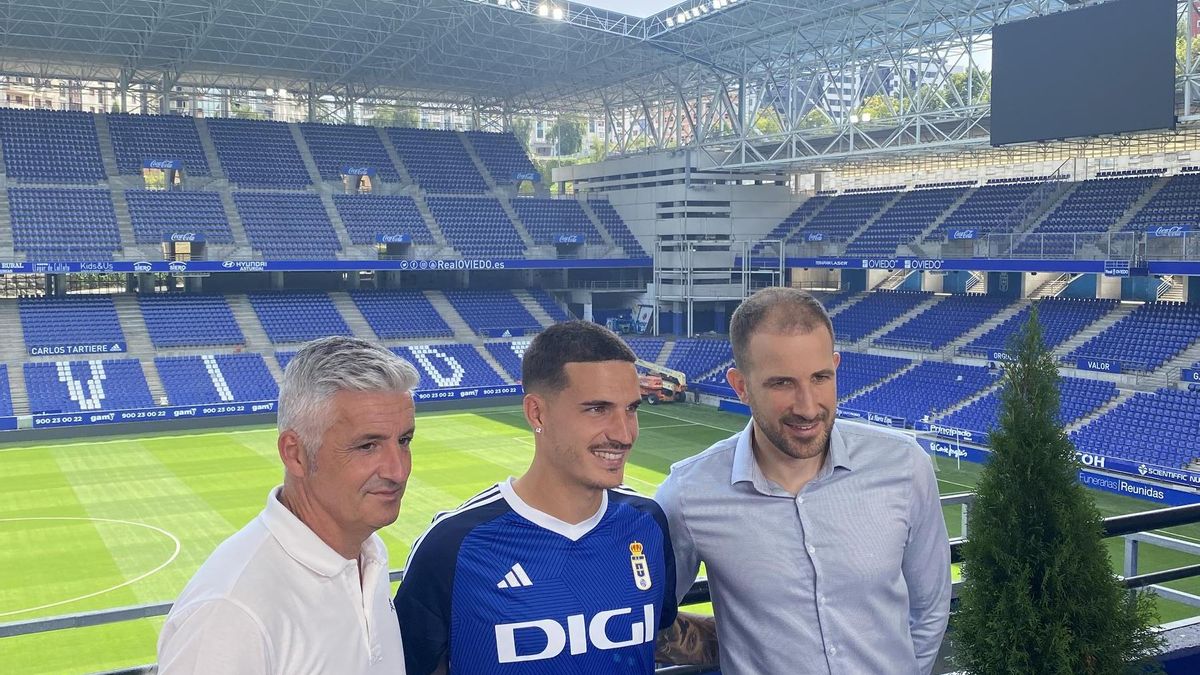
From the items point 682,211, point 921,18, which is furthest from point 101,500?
point 682,211

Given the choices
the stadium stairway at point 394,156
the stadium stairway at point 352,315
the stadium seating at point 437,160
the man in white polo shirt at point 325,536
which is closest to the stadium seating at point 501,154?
the stadium seating at point 437,160

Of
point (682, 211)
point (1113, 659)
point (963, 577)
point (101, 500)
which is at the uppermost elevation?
point (682, 211)

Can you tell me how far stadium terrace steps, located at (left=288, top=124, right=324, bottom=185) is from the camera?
46.3 m

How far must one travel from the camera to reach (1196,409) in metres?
26.4

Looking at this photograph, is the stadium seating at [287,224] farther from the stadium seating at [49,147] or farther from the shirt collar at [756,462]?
the shirt collar at [756,462]

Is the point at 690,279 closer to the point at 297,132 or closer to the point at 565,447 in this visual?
the point at 297,132

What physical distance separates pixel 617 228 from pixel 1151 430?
27661mm

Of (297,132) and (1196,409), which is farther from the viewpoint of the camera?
(297,132)

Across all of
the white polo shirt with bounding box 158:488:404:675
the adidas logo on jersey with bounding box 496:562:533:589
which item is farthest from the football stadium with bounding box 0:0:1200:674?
the white polo shirt with bounding box 158:488:404:675

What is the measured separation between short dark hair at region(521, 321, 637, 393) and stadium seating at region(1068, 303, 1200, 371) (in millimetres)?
29864

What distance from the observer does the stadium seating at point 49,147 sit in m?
41.0

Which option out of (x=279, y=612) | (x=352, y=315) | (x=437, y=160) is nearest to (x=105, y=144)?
(x=352, y=315)

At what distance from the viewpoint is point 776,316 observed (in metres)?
3.27

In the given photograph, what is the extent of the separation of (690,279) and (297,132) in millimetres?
18724
